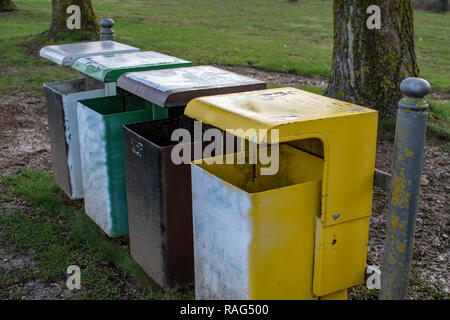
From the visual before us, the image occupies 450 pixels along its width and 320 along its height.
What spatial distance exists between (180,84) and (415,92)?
131 cm

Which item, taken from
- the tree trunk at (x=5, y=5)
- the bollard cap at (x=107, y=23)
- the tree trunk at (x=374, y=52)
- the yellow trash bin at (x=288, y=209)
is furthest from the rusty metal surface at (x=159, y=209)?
the tree trunk at (x=5, y=5)

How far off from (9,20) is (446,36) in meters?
10.8

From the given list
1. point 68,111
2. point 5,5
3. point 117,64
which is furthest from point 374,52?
point 5,5

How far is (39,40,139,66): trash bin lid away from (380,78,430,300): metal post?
2447mm

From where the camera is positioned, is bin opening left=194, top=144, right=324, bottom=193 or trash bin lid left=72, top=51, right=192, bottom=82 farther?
trash bin lid left=72, top=51, right=192, bottom=82

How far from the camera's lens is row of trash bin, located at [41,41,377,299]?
2143 mm

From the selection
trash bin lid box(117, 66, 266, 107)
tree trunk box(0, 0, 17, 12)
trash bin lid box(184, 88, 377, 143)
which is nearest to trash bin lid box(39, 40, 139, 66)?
trash bin lid box(117, 66, 266, 107)

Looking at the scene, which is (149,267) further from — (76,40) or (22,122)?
(76,40)

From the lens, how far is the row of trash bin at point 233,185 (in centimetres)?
214

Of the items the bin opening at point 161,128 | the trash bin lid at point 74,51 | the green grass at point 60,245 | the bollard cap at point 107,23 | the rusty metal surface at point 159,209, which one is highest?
the bollard cap at point 107,23

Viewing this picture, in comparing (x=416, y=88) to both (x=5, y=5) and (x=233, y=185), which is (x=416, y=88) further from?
(x=5, y=5)

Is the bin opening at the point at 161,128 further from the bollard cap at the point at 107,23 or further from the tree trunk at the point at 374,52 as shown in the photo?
the tree trunk at the point at 374,52

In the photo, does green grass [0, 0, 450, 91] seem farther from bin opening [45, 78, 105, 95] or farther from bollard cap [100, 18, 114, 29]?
bin opening [45, 78, 105, 95]

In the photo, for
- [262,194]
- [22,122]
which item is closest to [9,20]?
[22,122]
